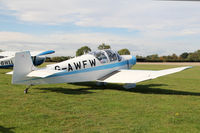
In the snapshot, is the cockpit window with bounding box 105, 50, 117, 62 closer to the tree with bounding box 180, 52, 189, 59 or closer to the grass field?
the grass field

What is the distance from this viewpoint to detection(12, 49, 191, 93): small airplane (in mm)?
7523

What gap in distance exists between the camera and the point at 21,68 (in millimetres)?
7469

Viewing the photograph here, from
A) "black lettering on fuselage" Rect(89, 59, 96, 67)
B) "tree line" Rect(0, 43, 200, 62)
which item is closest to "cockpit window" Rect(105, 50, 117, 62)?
"black lettering on fuselage" Rect(89, 59, 96, 67)

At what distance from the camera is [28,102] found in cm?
639

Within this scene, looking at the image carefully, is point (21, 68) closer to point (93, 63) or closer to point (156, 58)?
point (93, 63)

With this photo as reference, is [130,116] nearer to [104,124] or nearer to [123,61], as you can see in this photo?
[104,124]

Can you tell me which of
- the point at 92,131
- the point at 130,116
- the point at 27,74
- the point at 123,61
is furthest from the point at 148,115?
the point at 123,61

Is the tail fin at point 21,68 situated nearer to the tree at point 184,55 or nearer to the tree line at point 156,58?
the tree line at point 156,58

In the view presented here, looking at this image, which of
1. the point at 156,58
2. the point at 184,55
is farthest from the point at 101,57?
the point at 184,55

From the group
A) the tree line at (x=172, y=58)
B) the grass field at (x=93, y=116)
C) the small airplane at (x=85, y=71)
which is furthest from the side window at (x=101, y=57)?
the tree line at (x=172, y=58)

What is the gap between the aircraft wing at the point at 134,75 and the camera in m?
8.62

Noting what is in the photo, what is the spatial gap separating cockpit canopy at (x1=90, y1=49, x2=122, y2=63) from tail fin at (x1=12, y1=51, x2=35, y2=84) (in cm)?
350

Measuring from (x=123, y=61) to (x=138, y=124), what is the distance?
24.0 ft

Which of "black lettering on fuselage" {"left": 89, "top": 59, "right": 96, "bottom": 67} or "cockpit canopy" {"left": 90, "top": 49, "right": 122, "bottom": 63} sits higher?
"cockpit canopy" {"left": 90, "top": 49, "right": 122, "bottom": 63}
